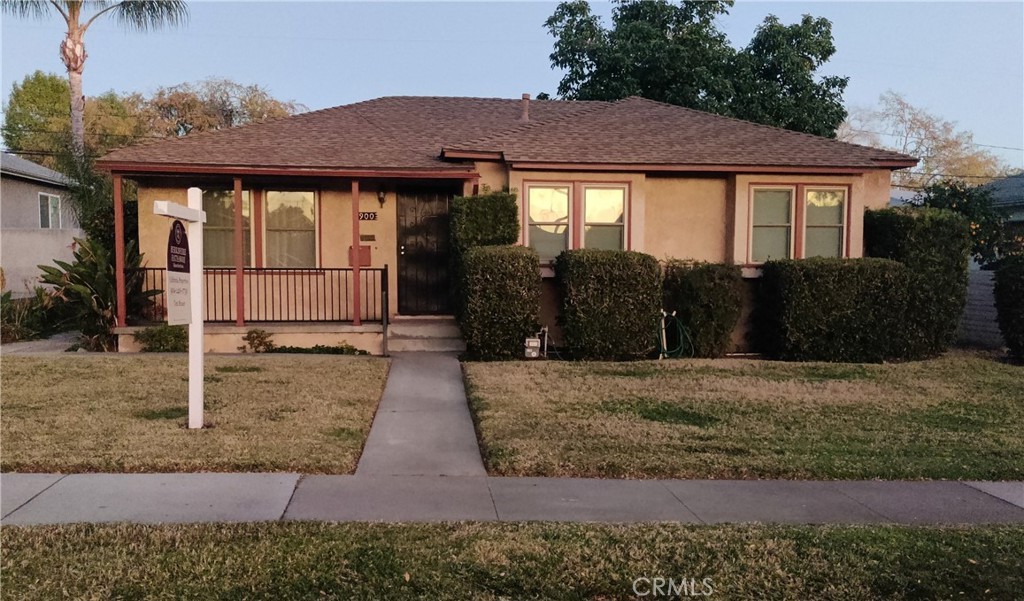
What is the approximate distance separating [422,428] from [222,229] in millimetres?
7671

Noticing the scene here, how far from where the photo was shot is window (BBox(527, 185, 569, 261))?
13055 mm

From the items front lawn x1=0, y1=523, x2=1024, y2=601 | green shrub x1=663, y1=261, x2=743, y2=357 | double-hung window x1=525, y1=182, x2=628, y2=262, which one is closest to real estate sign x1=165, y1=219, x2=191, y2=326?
front lawn x1=0, y1=523, x2=1024, y2=601

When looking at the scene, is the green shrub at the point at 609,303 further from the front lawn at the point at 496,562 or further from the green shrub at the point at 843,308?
the front lawn at the point at 496,562

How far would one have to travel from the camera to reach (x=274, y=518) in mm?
4859

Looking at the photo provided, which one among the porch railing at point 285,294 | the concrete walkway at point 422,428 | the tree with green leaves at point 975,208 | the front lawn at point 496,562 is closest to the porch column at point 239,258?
the porch railing at point 285,294

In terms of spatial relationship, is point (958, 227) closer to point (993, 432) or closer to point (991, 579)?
point (993, 432)

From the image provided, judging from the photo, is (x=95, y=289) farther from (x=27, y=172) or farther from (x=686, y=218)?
(x=27, y=172)

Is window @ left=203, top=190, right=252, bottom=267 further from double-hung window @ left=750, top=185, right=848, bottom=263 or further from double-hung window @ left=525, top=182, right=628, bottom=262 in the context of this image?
double-hung window @ left=750, top=185, right=848, bottom=263

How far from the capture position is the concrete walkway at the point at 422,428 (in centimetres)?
632

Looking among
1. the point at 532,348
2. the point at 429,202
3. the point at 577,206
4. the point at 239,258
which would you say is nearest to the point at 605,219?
the point at 577,206

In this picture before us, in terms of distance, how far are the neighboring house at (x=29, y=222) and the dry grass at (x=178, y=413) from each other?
9.05 meters

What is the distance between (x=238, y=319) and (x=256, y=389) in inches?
149

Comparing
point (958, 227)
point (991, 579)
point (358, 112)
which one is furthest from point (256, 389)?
point (958, 227)

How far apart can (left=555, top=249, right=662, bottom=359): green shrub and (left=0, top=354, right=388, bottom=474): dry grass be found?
9.72 feet
